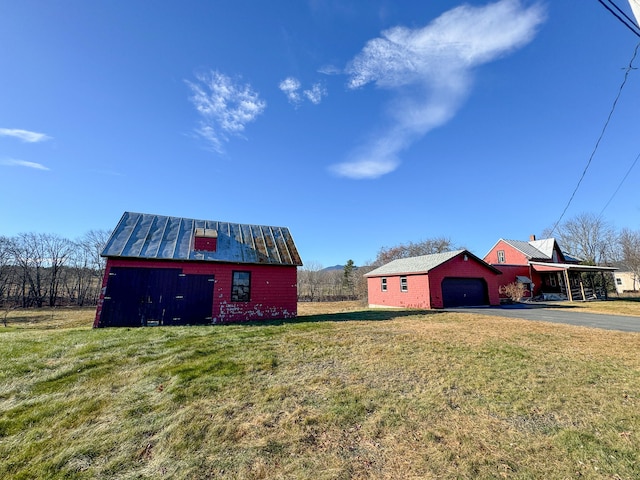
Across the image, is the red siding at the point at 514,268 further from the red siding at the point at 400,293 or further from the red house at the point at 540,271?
the red siding at the point at 400,293

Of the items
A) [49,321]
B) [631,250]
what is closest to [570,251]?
[631,250]

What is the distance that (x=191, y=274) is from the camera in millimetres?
12148

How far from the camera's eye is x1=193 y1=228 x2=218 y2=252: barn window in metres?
12.7

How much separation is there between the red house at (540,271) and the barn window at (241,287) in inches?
898

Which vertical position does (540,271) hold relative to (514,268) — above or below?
below

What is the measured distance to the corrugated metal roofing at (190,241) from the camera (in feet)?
38.9

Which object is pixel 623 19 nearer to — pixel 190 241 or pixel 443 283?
pixel 190 241

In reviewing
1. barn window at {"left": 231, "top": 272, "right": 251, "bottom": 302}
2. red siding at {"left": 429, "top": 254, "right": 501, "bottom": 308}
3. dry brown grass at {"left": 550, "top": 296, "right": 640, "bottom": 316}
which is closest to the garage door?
red siding at {"left": 429, "top": 254, "right": 501, "bottom": 308}

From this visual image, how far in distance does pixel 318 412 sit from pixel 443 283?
61.3 ft

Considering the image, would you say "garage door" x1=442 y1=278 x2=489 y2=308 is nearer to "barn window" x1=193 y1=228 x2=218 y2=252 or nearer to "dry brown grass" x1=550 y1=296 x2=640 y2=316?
"dry brown grass" x1=550 y1=296 x2=640 y2=316

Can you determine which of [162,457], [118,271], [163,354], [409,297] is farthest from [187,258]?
[409,297]

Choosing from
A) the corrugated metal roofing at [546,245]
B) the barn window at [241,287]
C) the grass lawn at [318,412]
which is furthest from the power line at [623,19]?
the corrugated metal roofing at [546,245]

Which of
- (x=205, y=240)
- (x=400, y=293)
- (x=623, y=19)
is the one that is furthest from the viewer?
(x=400, y=293)

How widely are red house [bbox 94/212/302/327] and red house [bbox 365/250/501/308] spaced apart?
10094 millimetres
